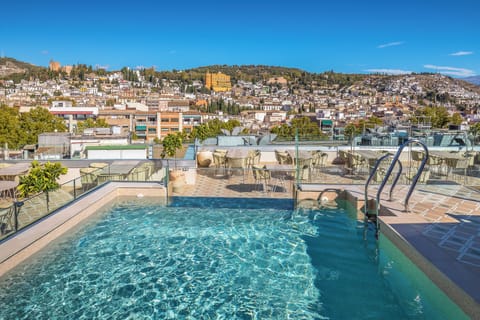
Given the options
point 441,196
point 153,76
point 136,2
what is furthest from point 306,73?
point 441,196

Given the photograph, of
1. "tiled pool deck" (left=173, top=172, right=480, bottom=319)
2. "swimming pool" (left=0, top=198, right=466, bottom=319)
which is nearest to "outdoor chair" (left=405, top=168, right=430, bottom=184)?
"tiled pool deck" (left=173, top=172, right=480, bottom=319)

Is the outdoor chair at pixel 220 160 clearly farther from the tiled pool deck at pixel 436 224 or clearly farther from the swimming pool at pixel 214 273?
the swimming pool at pixel 214 273

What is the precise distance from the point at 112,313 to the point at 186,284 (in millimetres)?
917

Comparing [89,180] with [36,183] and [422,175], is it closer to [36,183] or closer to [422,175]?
[36,183]

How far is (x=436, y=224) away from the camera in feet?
16.2

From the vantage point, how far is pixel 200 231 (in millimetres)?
6098

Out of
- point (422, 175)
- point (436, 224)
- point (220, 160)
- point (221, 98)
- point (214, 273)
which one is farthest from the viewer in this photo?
point (221, 98)

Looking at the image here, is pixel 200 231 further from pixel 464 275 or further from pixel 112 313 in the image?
pixel 464 275

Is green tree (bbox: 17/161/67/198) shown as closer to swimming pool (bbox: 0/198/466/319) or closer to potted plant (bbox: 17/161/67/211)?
potted plant (bbox: 17/161/67/211)

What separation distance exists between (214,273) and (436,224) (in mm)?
3024

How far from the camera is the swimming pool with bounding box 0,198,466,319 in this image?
382 centimetres

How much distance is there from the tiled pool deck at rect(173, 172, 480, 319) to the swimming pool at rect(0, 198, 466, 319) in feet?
1.25

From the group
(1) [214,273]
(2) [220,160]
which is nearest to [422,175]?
(1) [214,273]

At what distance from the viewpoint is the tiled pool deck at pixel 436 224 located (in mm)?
3367
